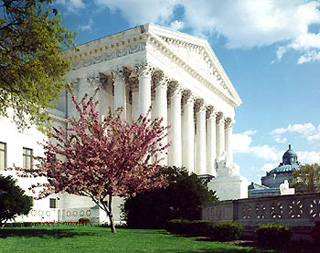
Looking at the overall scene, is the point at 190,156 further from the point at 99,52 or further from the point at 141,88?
the point at 99,52

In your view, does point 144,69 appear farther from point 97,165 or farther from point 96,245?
point 96,245

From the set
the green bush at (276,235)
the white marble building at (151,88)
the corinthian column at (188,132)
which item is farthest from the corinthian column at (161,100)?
the green bush at (276,235)

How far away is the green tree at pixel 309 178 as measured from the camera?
7169 centimetres

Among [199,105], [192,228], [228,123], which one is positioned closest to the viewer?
[192,228]

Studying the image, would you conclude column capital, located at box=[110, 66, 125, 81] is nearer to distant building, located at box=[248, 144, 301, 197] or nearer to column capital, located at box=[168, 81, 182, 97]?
column capital, located at box=[168, 81, 182, 97]

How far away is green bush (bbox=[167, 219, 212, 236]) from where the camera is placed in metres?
18.7

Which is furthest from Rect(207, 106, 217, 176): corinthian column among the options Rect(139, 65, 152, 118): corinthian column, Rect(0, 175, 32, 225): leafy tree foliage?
Rect(0, 175, 32, 225): leafy tree foliage

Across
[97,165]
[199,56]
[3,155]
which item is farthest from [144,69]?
[97,165]

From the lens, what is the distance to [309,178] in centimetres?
7262

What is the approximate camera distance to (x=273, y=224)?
14.0 m

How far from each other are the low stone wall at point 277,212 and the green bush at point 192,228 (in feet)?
2.53

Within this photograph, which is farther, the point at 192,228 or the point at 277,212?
the point at 192,228

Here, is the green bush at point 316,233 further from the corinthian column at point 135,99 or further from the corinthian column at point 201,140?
the corinthian column at point 201,140

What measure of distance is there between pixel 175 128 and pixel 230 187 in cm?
1347
